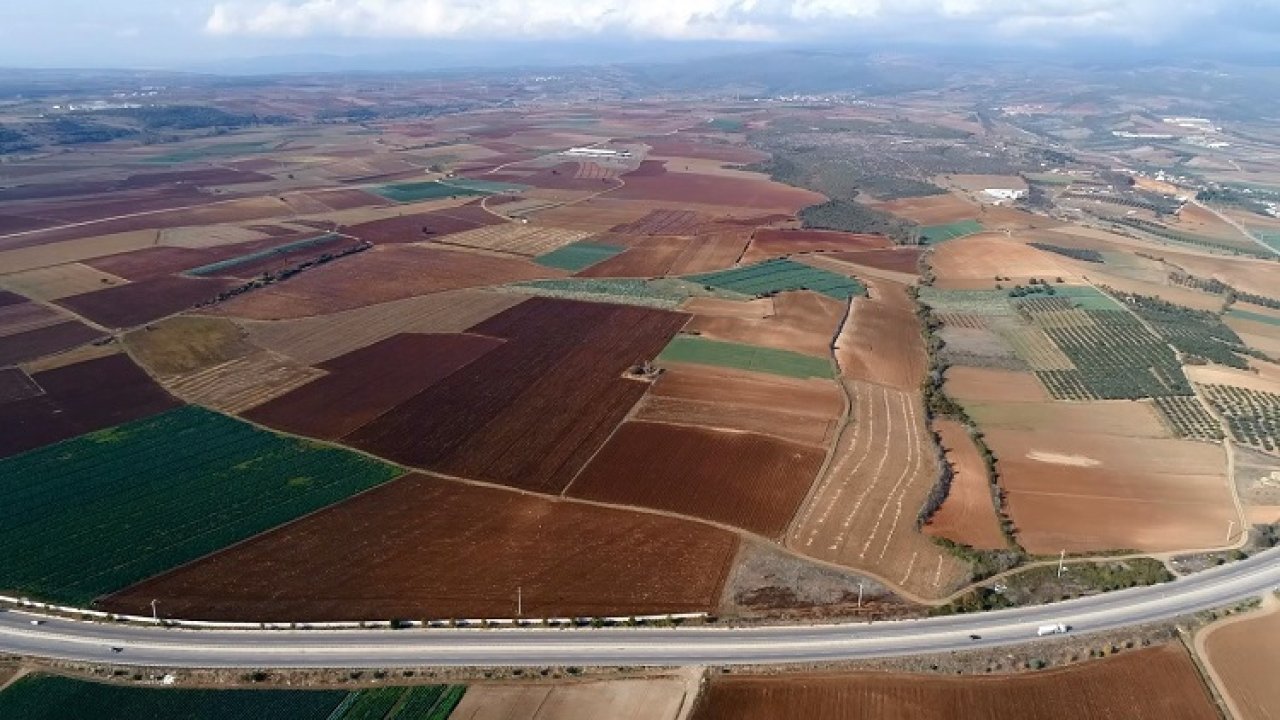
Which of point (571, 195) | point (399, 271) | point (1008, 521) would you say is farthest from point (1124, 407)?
point (571, 195)

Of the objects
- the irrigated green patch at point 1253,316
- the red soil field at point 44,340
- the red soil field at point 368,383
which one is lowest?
the irrigated green patch at point 1253,316

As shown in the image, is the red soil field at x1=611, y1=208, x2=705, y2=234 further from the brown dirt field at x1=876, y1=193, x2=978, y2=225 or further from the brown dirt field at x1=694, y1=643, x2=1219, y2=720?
the brown dirt field at x1=694, y1=643, x2=1219, y2=720

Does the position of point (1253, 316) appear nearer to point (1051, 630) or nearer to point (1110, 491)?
Answer: point (1110, 491)

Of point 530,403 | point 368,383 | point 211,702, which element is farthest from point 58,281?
point 211,702

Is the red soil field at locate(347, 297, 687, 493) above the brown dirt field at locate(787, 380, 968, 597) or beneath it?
above

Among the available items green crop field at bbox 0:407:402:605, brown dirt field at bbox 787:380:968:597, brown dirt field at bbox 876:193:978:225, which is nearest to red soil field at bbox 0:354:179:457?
green crop field at bbox 0:407:402:605

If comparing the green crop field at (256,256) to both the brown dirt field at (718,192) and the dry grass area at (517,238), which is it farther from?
the brown dirt field at (718,192)

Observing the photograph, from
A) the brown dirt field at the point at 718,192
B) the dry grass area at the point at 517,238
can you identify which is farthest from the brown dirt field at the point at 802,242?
the dry grass area at the point at 517,238

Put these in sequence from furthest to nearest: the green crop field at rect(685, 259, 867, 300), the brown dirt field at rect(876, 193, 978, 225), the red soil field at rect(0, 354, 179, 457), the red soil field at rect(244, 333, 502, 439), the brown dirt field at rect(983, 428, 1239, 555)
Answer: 1. the brown dirt field at rect(876, 193, 978, 225)
2. the green crop field at rect(685, 259, 867, 300)
3. the red soil field at rect(244, 333, 502, 439)
4. the red soil field at rect(0, 354, 179, 457)
5. the brown dirt field at rect(983, 428, 1239, 555)
